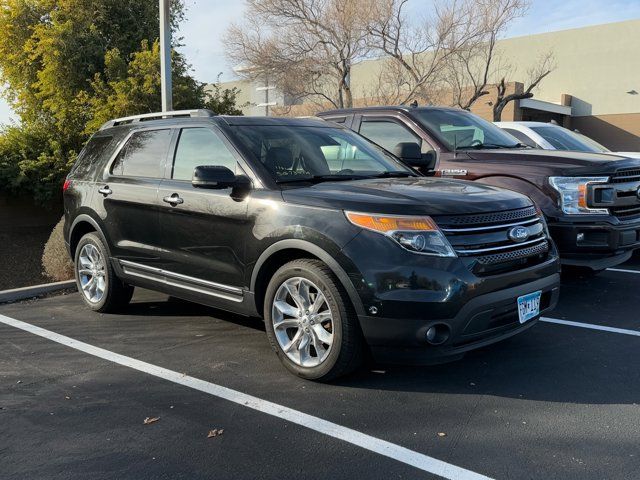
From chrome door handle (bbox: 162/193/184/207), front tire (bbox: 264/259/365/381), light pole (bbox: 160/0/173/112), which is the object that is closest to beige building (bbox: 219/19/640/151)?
light pole (bbox: 160/0/173/112)

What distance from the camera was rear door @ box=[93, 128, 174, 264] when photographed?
210 inches

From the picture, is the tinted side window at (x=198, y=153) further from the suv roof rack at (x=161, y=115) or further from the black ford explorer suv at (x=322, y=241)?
the suv roof rack at (x=161, y=115)

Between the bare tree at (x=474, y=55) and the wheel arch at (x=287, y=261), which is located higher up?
the bare tree at (x=474, y=55)

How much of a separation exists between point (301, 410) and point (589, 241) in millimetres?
3555

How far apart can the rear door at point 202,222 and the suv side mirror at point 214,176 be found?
6.7 inches

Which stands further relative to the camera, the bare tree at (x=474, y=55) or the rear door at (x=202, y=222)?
the bare tree at (x=474, y=55)

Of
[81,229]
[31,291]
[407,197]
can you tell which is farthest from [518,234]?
[31,291]

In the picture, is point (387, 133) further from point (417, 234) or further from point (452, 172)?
point (417, 234)

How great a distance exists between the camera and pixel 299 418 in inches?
144

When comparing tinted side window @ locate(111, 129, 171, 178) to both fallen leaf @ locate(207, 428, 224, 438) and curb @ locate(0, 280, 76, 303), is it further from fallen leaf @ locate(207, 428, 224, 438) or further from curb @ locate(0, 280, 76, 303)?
fallen leaf @ locate(207, 428, 224, 438)

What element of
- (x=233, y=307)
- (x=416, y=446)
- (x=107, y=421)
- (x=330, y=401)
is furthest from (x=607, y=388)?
(x=107, y=421)

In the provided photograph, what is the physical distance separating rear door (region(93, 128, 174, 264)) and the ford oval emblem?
2.94 metres

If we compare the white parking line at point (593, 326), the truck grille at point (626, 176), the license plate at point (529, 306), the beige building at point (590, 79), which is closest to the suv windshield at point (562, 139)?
the truck grille at point (626, 176)

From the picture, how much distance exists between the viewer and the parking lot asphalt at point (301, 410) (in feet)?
10.3
